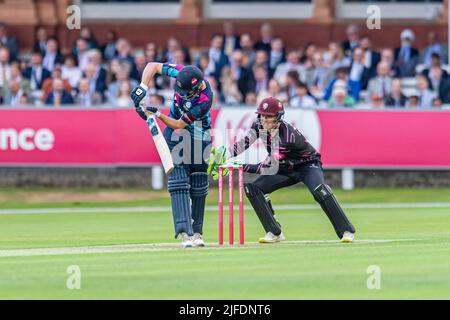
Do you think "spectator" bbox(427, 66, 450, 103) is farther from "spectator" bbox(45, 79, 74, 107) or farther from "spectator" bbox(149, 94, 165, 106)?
"spectator" bbox(45, 79, 74, 107)

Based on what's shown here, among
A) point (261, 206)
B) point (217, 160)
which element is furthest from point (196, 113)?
point (261, 206)

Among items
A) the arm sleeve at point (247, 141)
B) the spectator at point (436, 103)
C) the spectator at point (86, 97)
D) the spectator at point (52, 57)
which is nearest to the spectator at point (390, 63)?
the spectator at point (436, 103)

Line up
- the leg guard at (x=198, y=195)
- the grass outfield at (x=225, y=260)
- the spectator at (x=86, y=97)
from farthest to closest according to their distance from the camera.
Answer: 1. the spectator at (x=86, y=97)
2. the leg guard at (x=198, y=195)
3. the grass outfield at (x=225, y=260)

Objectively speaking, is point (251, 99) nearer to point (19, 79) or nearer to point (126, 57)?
point (126, 57)

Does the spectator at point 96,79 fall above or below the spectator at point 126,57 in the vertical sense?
below

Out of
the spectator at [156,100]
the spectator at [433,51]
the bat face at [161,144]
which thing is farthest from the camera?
the spectator at [433,51]

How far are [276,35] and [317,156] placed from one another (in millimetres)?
17008

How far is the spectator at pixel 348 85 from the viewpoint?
27.6 meters

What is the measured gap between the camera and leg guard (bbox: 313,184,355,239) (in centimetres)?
1630

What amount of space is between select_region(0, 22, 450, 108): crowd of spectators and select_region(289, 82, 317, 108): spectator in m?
0.02

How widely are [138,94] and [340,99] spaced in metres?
12.1

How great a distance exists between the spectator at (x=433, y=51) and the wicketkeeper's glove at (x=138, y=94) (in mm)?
14042

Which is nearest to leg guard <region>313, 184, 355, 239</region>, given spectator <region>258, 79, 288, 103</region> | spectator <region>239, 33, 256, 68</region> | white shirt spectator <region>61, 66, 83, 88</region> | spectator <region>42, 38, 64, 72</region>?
spectator <region>258, 79, 288, 103</region>

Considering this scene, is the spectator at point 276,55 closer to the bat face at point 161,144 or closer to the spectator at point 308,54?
the spectator at point 308,54
